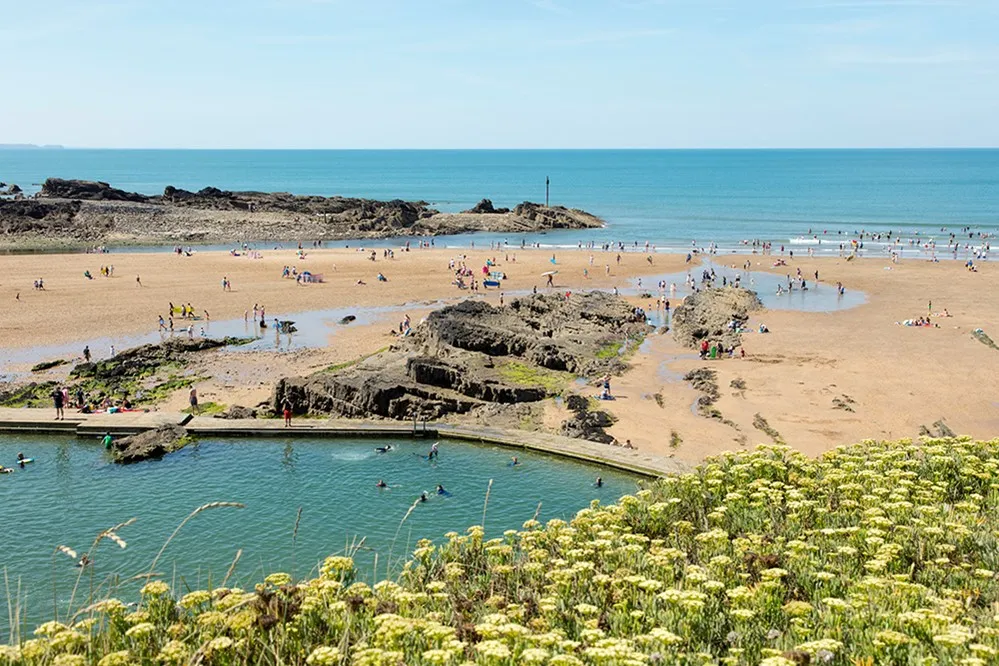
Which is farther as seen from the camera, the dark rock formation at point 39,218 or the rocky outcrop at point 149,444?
the dark rock formation at point 39,218

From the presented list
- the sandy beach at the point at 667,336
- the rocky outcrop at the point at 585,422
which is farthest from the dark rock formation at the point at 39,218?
the rocky outcrop at the point at 585,422

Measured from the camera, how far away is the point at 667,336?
40.1 metres

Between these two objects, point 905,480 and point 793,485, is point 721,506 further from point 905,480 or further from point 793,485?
point 905,480

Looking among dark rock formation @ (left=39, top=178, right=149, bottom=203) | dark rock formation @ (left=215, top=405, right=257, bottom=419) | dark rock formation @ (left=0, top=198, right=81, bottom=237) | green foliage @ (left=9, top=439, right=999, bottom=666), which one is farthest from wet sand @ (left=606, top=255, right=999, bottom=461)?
dark rock formation @ (left=39, top=178, right=149, bottom=203)

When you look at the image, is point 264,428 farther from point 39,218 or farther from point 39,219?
point 39,218

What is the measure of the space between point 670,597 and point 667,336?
32.6 meters

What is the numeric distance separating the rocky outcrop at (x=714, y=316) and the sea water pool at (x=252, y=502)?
60.6 feet

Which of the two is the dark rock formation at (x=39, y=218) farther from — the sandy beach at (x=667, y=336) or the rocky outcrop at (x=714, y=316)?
the rocky outcrop at (x=714, y=316)

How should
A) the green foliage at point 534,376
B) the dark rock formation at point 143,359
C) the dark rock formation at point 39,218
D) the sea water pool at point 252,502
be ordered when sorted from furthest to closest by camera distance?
the dark rock formation at point 39,218 < the dark rock formation at point 143,359 < the green foliage at point 534,376 < the sea water pool at point 252,502

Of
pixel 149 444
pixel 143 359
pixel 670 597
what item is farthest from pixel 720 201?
pixel 670 597

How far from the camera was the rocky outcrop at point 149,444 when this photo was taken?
22.0m

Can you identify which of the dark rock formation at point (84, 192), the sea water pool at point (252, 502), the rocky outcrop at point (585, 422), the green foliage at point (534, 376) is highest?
the dark rock formation at point (84, 192)

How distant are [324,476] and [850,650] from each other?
15276mm

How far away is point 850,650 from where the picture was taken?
A: 7.86m
